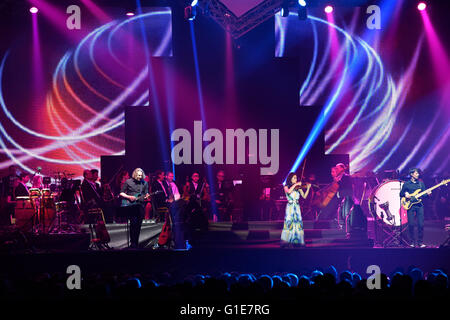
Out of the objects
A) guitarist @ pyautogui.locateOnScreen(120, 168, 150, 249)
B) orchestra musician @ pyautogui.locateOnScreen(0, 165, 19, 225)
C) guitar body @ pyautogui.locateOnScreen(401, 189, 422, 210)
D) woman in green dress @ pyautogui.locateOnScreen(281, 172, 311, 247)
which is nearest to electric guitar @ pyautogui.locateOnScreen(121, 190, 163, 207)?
guitarist @ pyautogui.locateOnScreen(120, 168, 150, 249)

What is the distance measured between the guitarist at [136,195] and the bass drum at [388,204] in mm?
4100

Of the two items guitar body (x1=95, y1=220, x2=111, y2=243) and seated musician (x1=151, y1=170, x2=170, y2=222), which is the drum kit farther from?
seated musician (x1=151, y1=170, x2=170, y2=222)

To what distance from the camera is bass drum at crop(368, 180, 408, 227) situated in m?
8.95

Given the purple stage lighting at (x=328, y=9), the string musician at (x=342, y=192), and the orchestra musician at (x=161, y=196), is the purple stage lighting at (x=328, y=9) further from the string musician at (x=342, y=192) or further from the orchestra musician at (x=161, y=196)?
the orchestra musician at (x=161, y=196)

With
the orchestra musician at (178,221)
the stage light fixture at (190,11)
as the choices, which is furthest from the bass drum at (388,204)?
the stage light fixture at (190,11)

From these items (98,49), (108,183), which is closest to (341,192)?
(108,183)

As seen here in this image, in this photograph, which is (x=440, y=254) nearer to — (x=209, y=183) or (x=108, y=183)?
(x=209, y=183)

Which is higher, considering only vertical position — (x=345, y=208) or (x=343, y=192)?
(x=343, y=192)

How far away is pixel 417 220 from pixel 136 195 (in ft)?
16.0

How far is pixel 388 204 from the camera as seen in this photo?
8.99m

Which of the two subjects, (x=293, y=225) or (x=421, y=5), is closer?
(x=293, y=225)

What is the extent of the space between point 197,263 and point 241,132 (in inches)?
171

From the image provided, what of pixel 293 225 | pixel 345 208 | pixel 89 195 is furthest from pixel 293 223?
pixel 89 195

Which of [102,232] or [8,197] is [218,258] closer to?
[102,232]
